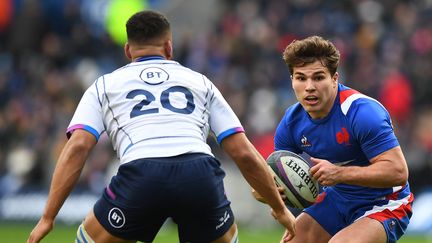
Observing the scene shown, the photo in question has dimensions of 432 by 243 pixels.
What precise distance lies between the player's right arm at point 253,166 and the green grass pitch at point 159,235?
663cm

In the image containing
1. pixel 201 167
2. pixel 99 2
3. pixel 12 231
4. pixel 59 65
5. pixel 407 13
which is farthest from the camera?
pixel 99 2

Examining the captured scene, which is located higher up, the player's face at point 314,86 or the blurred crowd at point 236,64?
the player's face at point 314,86

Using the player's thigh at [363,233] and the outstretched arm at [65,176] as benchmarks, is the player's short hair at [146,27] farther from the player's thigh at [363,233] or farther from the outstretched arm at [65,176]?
the player's thigh at [363,233]

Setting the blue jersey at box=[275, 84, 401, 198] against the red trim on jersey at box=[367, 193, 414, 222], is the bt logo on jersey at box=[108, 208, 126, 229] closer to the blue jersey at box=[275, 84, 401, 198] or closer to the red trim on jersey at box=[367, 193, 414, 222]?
the blue jersey at box=[275, 84, 401, 198]

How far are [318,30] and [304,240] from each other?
36.0ft

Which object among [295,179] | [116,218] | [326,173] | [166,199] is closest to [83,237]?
[116,218]

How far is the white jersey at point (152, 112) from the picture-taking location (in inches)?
265

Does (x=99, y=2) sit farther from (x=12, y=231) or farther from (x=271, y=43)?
(x=12, y=231)

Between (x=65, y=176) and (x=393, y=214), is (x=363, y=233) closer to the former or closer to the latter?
(x=393, y=214)

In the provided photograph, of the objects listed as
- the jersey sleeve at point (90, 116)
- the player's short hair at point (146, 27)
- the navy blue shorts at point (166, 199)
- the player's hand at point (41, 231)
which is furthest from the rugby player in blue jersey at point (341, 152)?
the player's hand at point (41, 231)

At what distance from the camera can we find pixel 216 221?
683cm

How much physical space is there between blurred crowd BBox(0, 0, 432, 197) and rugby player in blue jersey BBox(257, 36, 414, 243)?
321 inches

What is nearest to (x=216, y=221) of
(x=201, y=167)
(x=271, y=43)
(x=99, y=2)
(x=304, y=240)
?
(x=201, y=167)

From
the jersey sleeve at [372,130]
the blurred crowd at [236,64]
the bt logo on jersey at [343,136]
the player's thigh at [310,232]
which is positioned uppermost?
the jersey sleeve at [372,130]
